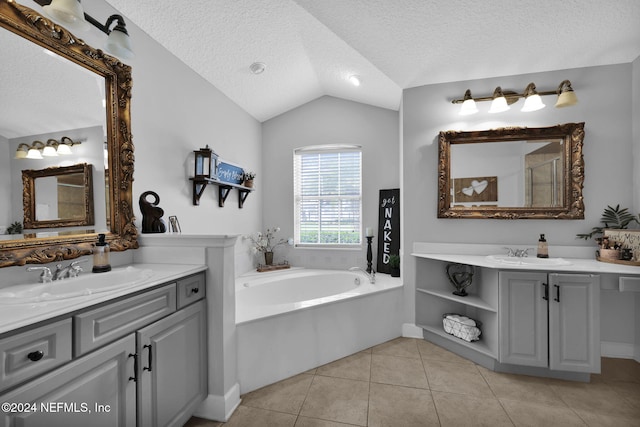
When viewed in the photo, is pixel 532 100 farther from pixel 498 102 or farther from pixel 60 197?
pixel 60 197

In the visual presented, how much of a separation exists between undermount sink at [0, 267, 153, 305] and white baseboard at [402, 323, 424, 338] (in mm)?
2299

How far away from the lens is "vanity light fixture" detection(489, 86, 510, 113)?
231cm

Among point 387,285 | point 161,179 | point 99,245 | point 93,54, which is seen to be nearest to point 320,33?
point 93,54

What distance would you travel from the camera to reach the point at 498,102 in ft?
7.60

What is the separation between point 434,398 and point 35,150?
8.61ft

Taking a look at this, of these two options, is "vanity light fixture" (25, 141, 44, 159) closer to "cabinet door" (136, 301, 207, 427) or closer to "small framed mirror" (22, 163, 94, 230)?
"small framed mirror" (22, 163, 94, 230)

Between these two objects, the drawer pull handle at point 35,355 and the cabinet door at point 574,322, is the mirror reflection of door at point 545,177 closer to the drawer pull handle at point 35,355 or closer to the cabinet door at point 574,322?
the cabinet door at point 574,322

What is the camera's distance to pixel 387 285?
268cm

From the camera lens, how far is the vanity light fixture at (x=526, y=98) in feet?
7.07

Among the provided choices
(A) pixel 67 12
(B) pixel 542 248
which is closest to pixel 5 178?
(A) pixel 67 12

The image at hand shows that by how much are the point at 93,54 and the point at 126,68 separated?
18 cm

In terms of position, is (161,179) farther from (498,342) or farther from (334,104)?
(498,342)

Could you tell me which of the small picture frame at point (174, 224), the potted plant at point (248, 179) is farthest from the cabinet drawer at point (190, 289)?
the potted plant at point (248, 179)

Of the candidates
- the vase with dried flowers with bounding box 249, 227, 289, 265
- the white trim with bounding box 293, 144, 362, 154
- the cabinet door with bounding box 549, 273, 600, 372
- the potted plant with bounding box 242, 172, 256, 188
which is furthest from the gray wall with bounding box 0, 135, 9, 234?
the cabinet door with bounding box 549, 273, 600, 372
